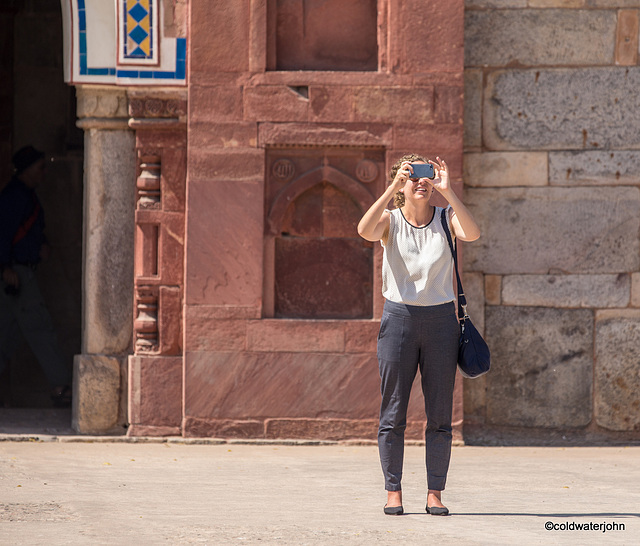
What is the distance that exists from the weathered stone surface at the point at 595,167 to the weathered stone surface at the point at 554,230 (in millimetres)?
64

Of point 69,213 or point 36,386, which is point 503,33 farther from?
point 36,386

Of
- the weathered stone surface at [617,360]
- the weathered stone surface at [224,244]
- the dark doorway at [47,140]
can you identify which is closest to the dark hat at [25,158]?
the dark doorway at [47,140]

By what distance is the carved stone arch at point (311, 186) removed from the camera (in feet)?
21.8

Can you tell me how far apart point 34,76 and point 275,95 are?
348cm

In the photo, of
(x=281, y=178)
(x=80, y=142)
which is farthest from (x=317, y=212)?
(x=80, y=142)

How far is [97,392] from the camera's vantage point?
6.79m

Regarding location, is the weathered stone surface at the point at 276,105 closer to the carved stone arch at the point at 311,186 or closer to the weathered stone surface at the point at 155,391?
the carved stone arch at the point at 311,186

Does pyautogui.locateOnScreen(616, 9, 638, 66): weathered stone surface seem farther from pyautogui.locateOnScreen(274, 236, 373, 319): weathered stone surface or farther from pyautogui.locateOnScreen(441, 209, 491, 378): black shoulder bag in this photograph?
pyautogui.locateOnScreen(441, 209, 491, 378): black shoulder bag

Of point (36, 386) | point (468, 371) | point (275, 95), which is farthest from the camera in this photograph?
point (36, 386)

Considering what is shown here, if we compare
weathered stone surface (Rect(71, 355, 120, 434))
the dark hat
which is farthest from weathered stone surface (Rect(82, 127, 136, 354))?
the dark hat

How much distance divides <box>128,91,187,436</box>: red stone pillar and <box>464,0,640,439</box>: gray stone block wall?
73.1 inches

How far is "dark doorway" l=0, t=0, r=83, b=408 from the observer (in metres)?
9.19

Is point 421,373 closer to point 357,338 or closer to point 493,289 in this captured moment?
point 357,338

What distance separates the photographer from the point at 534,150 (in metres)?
6.84
